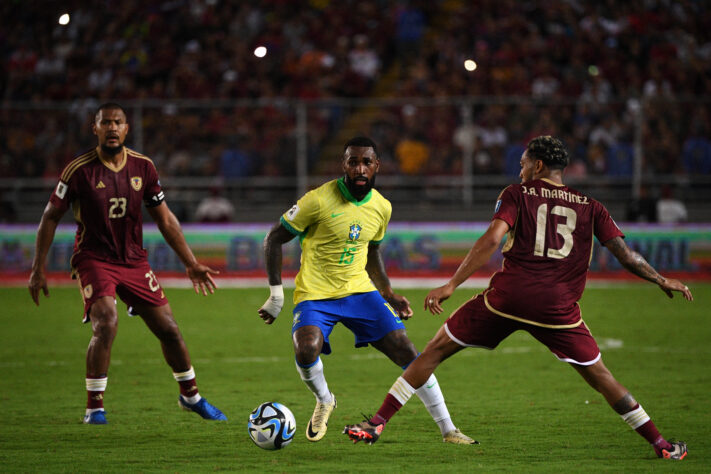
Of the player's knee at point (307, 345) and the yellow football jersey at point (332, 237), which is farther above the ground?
the yellow football jersey at point (332, 237)

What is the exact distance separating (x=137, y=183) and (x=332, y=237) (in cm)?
169

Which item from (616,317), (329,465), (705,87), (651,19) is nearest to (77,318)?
(616,317)

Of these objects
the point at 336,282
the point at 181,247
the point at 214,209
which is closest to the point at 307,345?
the point at 336,282

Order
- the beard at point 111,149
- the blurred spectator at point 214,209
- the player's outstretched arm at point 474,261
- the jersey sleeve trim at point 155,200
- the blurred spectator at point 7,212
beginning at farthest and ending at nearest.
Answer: the blurred spectator at point 214,209 → the blurred spectator at point 7,212 → the jersey sleeve trim at point 155,200 → the beard at point 111,149 → the player's outstretched arm at point 474,261

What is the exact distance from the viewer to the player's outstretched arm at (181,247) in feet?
25.4

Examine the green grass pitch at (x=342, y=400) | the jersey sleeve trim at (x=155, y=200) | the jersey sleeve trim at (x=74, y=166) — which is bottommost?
the green grass pitch at (x=342, y=400)

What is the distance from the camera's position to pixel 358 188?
7078 millimetres

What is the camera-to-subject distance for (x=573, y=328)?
6324 mm

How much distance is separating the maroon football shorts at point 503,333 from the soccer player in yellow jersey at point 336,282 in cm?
55

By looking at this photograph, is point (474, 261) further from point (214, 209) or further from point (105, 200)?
point (214, 209)

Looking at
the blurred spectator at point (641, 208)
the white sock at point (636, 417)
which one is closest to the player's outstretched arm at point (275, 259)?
the white sock at point (636, 417)

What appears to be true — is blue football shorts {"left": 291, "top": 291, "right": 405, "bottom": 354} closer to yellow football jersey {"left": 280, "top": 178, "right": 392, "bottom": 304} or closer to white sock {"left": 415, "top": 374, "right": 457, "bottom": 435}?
yellow football jersey {"left": 280, "top": 178, "right": 392, "bottom": 304}

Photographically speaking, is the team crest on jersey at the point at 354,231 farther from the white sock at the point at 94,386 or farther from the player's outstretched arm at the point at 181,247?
the white sock at the point at 94,386

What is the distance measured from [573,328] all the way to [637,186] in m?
13.0
